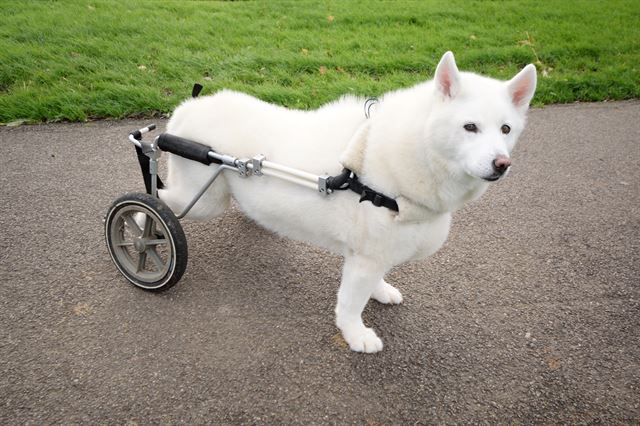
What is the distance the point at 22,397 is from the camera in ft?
7.79

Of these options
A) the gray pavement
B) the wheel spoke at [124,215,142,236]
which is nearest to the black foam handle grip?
the wheel spoke at [124,215,142,236]

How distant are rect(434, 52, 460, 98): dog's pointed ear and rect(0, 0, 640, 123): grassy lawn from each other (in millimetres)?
3508

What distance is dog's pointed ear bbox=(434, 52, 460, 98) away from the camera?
6.77 feet

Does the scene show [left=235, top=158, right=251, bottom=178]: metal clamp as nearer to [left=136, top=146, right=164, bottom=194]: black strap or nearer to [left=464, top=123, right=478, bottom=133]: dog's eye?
[left=136, top=146, right=164, bottom=194]: black strap

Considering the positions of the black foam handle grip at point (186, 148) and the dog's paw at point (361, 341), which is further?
the dog's paw at point (361, 341)

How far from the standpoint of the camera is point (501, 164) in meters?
1.97

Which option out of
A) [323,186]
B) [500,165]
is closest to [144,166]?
[323,186]

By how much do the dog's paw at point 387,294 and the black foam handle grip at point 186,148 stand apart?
136cm

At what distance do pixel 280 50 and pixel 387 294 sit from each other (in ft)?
15.3

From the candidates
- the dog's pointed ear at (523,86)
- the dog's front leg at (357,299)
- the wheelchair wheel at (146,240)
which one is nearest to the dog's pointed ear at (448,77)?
the dog's pointed ear at (523,86)

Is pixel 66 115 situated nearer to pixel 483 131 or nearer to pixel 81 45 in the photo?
pixel 81 45

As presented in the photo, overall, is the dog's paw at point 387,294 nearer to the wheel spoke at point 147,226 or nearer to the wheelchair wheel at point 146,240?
the wheelchair wheel at point 146,240

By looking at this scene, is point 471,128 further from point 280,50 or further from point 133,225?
point 280,50

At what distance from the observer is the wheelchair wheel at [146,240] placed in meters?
2.67
